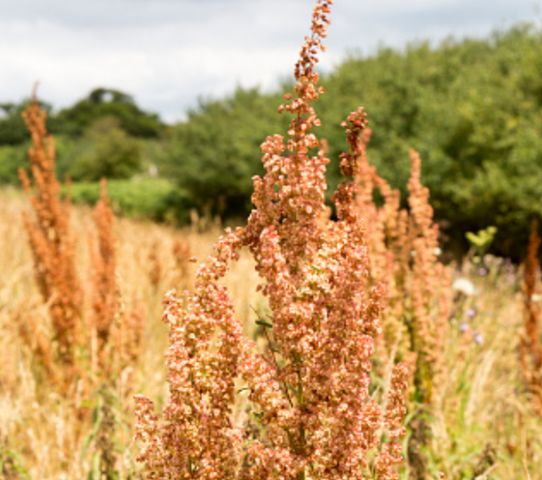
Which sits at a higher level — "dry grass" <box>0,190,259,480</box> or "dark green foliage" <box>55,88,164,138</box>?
"dark green foliage" <box>55,88,164,138</box>

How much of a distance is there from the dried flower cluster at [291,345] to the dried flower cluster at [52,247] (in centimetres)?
302

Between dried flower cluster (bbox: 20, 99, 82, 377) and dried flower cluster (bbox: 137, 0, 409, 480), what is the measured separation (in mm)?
3021

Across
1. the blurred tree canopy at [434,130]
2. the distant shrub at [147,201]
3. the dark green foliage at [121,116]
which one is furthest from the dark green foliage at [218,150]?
the dark green foliage at [121,116]

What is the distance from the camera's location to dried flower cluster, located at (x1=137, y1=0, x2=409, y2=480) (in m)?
1.38

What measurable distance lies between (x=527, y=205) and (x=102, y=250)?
9804mm

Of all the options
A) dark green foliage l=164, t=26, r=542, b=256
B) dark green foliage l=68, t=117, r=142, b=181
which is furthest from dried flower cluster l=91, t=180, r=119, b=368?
dark green foliage l=68, t=117, r=142, b=181

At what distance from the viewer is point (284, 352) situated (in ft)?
4.59

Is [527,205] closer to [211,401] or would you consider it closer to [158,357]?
[158,357]

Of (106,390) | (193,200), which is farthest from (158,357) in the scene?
(193,200)

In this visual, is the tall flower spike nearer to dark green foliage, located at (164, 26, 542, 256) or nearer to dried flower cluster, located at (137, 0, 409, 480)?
dried flower cluster, located at (137, 0, 409, 480)

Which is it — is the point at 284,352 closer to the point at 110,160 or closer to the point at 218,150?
the point at 218,150

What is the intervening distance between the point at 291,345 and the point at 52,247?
3.51 metres

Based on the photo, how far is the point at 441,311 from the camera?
321 centimetres

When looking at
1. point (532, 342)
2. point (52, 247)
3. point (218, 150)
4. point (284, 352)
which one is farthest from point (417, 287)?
point (218, 150)
